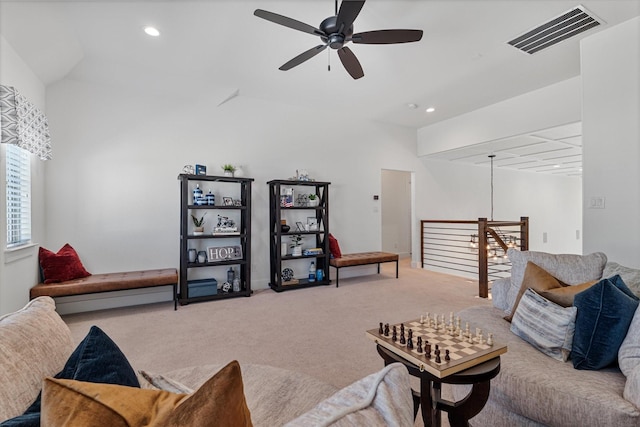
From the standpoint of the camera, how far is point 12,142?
2502mm

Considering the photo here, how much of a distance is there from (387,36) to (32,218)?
13.1 ft

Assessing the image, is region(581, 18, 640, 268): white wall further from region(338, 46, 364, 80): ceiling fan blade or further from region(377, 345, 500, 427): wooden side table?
region(377, 345, 500, 427): wooden side table

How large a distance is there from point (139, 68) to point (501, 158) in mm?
6797

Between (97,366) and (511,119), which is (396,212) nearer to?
(511,119)

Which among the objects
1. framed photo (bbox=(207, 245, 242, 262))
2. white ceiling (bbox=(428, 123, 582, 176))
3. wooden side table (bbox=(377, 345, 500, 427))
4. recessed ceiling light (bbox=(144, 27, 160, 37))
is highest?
recessed ceiling light (bbox=(144, 27, 160, 37))

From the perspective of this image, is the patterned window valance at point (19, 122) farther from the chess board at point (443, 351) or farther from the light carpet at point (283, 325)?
the chess board at point (443, 351)

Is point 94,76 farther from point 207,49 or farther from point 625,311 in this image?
point 625,311

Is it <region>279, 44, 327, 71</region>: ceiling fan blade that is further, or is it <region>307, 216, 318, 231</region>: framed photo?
<region>307, 216, 318, 231</region>: framed photo

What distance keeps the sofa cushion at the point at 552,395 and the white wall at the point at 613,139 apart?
219cm

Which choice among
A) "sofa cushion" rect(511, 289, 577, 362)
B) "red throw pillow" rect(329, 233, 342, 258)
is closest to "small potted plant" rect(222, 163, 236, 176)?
"red throw pillow" rect(329, 233, 342, 258)

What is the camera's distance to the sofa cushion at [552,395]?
118 cm

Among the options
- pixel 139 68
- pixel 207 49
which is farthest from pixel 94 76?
pixel 207 49

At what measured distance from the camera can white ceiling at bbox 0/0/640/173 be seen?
261cm

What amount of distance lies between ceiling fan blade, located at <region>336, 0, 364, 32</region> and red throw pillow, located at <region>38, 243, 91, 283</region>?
3733 mm
